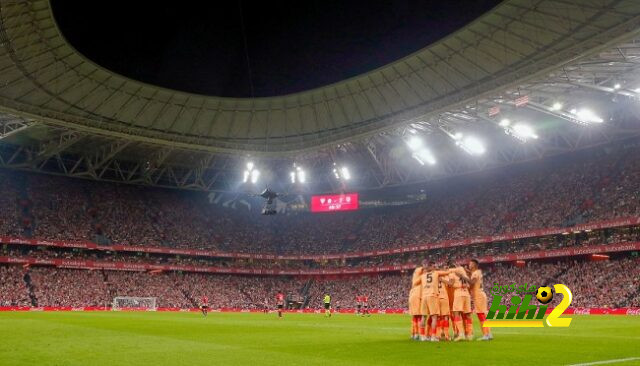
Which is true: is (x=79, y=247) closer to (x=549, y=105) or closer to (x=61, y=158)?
(x=61, y=158)

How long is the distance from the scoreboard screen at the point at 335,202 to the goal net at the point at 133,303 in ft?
74.2

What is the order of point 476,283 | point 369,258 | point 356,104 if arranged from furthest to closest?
point 369,258 < point 356,104 < point 476,283

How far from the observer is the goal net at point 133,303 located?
54.8 meters

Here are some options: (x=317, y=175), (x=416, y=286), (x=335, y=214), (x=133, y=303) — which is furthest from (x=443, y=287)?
(x=335, y=214)

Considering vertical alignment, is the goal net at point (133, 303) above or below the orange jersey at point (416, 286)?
below

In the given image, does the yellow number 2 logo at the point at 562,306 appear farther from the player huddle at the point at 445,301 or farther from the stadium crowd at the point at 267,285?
the stadium crowd at the point at 267,285

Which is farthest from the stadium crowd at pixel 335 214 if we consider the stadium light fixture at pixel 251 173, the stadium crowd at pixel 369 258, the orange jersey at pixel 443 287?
the orange jersey at pixel 443 287

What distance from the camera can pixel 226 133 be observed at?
5584 cm

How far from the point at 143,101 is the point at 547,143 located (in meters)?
38.4

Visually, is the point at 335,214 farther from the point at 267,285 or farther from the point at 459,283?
the point at 459,283

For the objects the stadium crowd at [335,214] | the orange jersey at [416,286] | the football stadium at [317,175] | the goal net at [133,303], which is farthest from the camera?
the goal net at [133,303]

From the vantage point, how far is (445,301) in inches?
533

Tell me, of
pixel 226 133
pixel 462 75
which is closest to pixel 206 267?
pixel 226 133

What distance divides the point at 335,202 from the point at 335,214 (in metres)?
7.94
